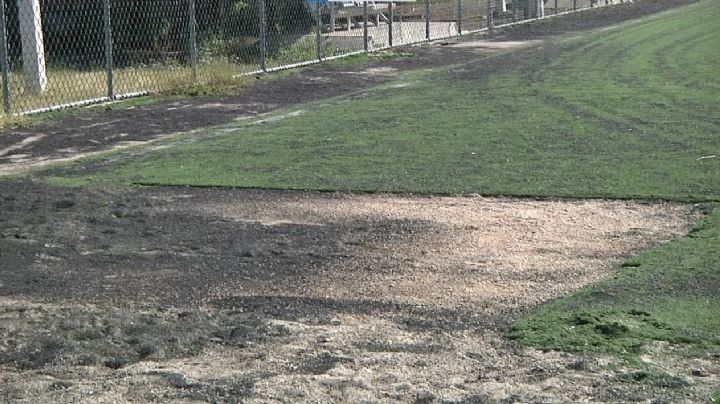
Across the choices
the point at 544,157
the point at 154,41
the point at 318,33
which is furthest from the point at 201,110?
the point at 318,33

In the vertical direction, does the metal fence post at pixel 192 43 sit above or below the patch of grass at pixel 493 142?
above

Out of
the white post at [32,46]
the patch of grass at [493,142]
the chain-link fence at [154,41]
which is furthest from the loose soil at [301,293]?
the chain-link fence at [154,41]

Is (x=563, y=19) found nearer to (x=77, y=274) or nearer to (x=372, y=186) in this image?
(x=372, y=186)

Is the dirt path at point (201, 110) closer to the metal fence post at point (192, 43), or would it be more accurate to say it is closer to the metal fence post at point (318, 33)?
the metal fence post at point (318, 33)

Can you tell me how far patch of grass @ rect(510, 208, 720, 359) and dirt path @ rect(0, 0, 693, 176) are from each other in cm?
702

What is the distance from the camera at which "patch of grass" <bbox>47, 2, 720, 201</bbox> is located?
35.7 feet

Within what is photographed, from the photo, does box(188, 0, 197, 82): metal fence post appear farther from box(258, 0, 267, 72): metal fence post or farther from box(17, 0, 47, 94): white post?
box(17, 0, 47, 94): white post

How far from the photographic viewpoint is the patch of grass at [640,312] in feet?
20.1

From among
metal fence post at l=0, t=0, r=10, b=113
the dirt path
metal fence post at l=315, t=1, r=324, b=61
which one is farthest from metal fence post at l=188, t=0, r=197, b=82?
metal fence post at l=0, t=0, r=10, b=113

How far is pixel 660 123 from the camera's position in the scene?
14156 mm

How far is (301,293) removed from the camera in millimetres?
7254

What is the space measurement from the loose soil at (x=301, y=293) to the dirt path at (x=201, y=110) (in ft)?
8.14

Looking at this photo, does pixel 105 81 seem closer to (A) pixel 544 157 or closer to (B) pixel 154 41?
(B) pixel 154 41

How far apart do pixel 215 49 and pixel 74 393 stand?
17355 millimetres
